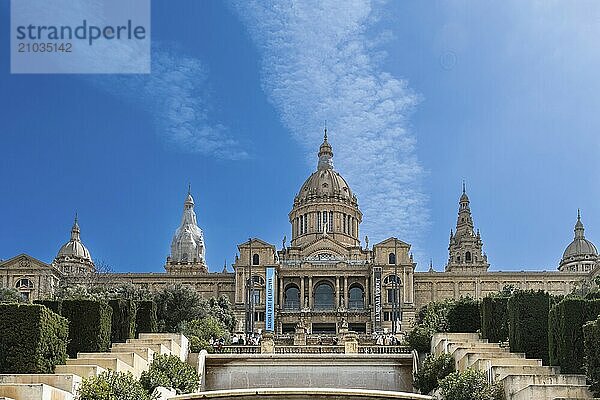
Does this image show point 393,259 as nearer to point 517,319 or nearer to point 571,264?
point 571,264

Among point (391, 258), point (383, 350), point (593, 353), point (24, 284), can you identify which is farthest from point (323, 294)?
point (593, 353)

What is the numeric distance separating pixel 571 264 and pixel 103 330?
101 meters

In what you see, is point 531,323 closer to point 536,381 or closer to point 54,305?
point 536,381

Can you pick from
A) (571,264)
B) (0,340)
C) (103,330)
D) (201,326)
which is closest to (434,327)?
(201,326)

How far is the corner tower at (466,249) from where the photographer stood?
4998 inches

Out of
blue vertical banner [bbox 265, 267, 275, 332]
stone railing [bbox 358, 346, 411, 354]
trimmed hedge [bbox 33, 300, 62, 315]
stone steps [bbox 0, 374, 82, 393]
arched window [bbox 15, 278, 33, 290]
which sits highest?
arched window [bbox 15, 278, 33, 290]

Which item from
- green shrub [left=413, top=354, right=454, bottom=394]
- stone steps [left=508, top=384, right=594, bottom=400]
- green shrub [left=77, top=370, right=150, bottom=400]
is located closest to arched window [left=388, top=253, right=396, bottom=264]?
green shrub [left=413, top=354, right=454, bottom=394]

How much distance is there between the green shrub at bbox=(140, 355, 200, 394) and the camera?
3578 cm

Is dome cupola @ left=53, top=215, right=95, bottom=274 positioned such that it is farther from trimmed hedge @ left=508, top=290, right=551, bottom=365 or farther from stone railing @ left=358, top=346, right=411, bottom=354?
trimmed hedge @ left=508, top=290, right=551, bottom=365

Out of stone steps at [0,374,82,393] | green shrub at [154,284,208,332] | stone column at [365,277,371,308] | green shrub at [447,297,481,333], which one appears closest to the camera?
stone steps at [0,374,82,393]

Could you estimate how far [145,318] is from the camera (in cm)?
4938

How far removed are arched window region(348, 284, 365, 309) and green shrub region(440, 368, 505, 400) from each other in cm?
7691

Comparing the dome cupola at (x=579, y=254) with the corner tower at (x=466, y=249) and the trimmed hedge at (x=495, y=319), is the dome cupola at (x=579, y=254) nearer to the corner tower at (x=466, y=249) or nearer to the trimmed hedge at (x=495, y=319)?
the corner tower at (x=466, y=249)

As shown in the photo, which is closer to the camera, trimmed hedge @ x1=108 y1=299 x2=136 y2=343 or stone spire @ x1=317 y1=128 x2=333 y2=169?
trimmed hedge @ x1=108 y1=299 x2=136 y2=343
